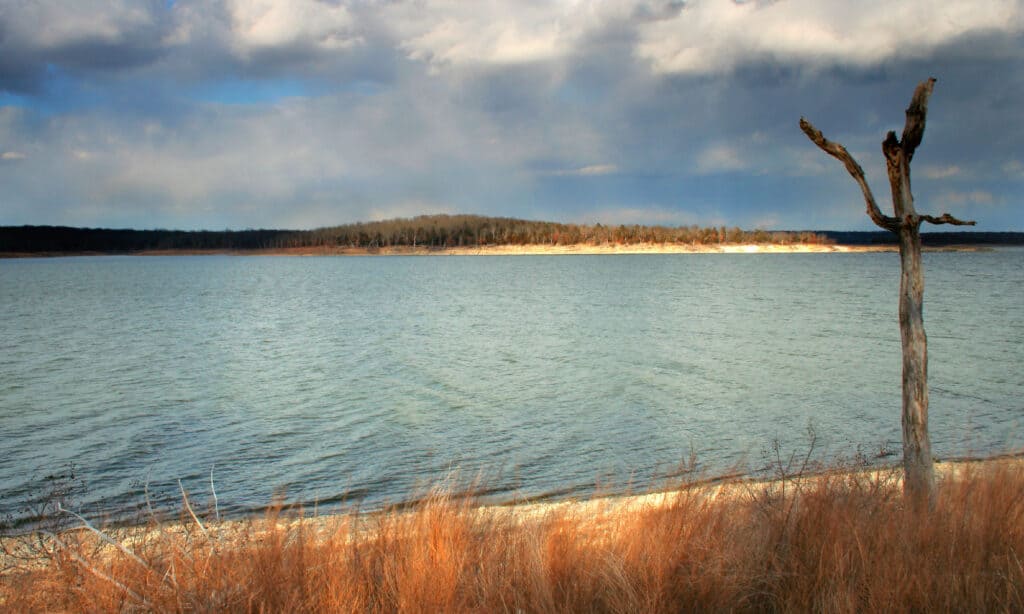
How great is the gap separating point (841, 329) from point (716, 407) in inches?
769

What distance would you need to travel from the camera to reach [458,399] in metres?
18.9

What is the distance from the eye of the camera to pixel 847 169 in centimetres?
707

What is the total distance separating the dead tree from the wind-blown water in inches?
125

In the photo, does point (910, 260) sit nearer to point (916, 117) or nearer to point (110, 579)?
point (916, 117)

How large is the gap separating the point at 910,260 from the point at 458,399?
13417 millimetres

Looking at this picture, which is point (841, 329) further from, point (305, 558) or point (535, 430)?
point (305, 558)

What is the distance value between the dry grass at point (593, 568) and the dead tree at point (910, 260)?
74 centimetres

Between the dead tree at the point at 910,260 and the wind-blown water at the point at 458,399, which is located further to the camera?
the wind-blown water at the point at 458,399

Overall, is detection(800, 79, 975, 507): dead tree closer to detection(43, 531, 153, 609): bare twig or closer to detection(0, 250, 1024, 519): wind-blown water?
detection(0, 250, 1024, 519): wind-blown water

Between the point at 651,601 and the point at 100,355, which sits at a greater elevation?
the point at 651,601

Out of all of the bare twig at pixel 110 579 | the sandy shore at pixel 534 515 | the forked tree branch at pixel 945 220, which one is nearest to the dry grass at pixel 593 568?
the bare twig at pixel 110 579

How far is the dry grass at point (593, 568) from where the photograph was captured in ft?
15.1

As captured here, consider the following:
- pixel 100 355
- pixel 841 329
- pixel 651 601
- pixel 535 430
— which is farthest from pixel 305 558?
Answer: pixel 841 329

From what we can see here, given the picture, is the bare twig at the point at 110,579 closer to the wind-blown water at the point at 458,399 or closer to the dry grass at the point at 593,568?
the dry grass at the point at 593,568
